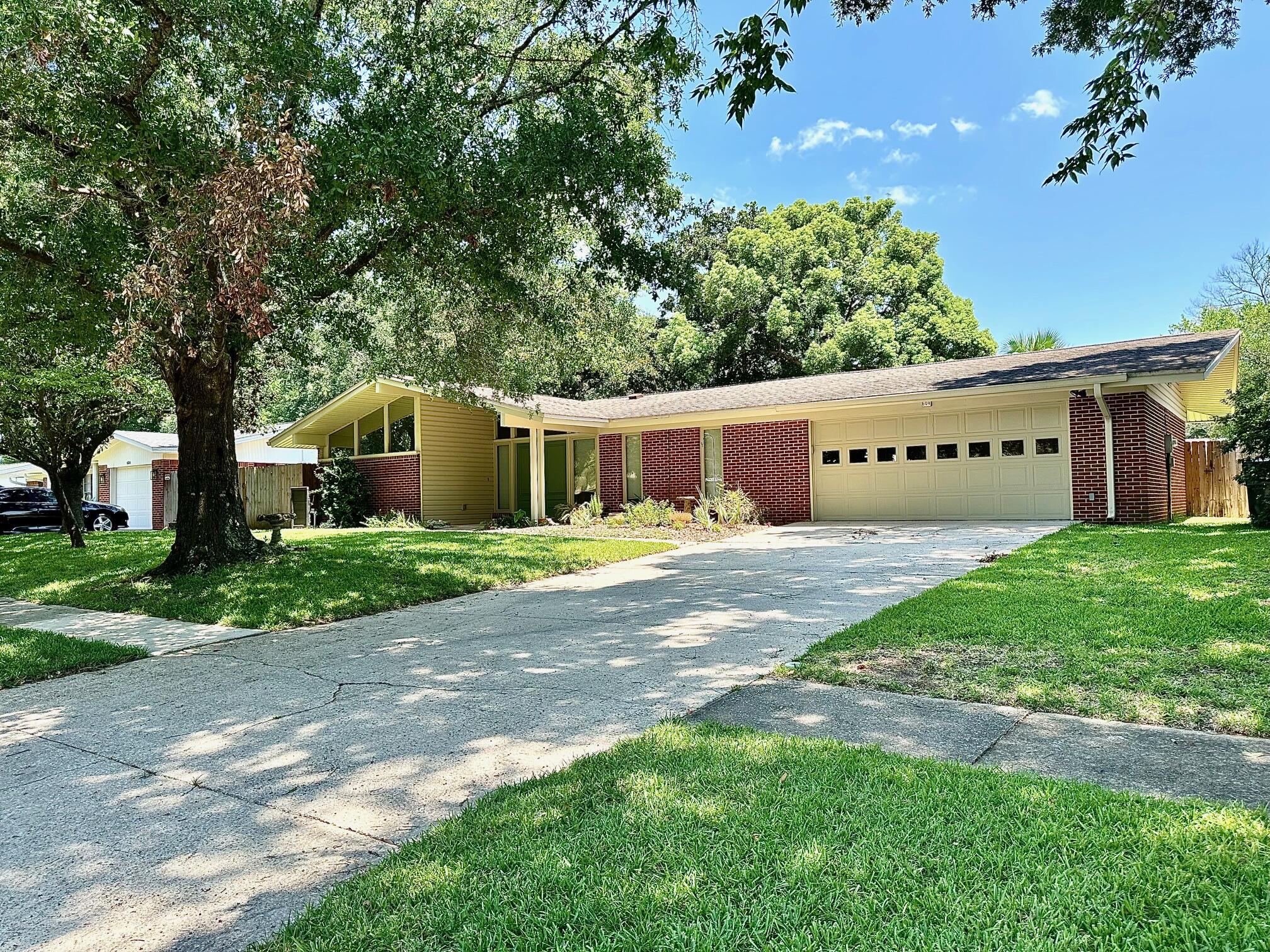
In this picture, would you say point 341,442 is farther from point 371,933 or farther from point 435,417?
point 371,933

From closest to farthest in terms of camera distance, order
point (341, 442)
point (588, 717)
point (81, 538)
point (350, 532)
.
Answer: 1. point (588, 717)
2. point (81, 538)
3. point (350, 532)
4. point (341, 442)

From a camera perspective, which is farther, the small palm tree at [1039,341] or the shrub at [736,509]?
the small palm tree at [1039,341]

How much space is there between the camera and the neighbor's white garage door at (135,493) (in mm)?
24406

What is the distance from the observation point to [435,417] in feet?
64.1

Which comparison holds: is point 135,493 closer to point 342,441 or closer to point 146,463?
point 146,463

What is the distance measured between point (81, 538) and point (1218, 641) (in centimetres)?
1674

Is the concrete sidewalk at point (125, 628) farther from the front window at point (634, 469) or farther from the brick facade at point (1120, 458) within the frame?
the brick facade at point (1120, 458)

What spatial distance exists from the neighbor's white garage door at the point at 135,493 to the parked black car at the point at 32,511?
3505 millimetres

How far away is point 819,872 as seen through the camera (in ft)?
7.30

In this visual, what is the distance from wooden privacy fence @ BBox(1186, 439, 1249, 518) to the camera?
656 inches

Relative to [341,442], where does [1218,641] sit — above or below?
below

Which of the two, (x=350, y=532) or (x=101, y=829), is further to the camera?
(x=350, y=532)

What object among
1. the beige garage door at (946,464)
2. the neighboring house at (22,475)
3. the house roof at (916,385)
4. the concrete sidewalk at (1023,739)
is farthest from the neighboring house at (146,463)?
the concrete sidewalk at (1023,739)

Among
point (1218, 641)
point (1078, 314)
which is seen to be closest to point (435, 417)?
point (1218, 641)
